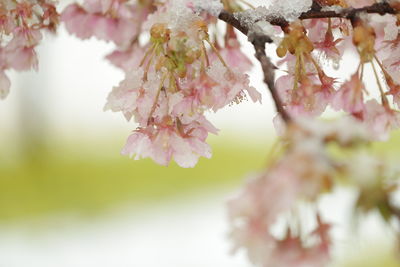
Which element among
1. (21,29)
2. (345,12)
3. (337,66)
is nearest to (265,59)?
(345,12)

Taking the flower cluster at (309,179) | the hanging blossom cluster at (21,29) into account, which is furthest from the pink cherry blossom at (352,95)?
the hanging blossom cluster at (21,29)

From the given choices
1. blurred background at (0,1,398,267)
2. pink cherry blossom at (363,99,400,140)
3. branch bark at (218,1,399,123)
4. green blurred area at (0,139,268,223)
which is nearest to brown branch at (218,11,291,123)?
branch bark at (218,1,399,123)

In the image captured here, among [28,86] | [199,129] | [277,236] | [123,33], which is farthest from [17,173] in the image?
[277,236]

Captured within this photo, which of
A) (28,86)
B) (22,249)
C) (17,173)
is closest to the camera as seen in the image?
(22,249)

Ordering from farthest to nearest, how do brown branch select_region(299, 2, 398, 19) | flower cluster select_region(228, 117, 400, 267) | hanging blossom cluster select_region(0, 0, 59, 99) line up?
1. hanging blossom cluster select_region(0, 0, 59, 99)
2. brown branch select_region(299, 2, 398, 19)
3. flower cluster select_region(228, 117, 400, 267)

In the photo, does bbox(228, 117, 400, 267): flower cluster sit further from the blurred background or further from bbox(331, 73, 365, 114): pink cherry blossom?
the blurred background

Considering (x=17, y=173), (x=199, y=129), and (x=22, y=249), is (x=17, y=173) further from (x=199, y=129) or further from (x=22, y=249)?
(x=199, y=129)

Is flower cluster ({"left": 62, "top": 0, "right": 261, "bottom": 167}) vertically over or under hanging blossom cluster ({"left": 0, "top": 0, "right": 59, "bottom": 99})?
under

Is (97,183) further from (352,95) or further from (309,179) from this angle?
(309,179)
